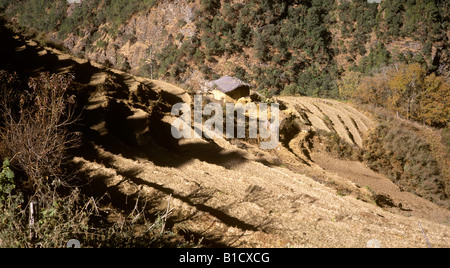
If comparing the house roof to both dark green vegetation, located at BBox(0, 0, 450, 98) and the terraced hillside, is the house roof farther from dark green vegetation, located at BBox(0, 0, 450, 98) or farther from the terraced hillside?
dark green vegetation, located at BBox(0, 0, 450, 98)

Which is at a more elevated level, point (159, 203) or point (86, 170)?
point (86, 170)

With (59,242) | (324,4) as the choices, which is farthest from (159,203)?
(324,4)

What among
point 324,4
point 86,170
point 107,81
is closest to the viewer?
point 86,170

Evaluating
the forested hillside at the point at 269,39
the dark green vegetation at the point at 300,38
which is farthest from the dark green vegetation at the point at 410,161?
the dark green vegetation at the point at 300,38

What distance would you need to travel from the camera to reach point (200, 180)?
389 inches

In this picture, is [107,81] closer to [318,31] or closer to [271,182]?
[271,182]

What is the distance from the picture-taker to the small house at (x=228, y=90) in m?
24.0

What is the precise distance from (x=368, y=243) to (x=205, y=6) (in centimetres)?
5959

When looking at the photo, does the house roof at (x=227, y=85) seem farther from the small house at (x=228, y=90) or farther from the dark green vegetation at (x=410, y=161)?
the dark green vegetation at (x=410, y=161)

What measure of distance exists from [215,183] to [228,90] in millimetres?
15313
